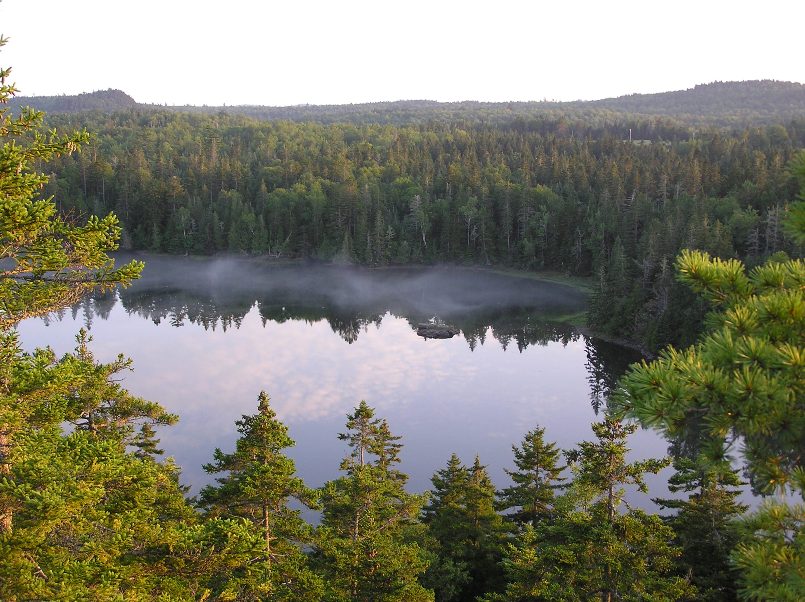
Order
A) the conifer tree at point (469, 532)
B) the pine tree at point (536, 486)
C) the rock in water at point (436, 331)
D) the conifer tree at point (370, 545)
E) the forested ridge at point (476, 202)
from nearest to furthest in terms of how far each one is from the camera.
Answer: the conifer tree at point (370, 545) → the conifer tree at point (469, 532) → the pine tree at point (536, 486) → the rock in water at point (436, 331) → the forested ridge at point (476, 202)

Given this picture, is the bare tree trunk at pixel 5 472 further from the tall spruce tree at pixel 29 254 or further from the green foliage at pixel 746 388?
the green foliage at pixel 746 388

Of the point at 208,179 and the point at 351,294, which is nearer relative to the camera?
the point at 351,294

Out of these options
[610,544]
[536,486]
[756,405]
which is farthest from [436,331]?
[756,405]

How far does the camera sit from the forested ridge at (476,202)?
83.4 meters

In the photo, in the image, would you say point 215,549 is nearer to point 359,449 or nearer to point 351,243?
point 359,449

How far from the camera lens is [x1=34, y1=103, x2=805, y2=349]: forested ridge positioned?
8344 cm

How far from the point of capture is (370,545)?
18391 millimetres

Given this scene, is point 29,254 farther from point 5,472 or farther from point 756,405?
point 756,405

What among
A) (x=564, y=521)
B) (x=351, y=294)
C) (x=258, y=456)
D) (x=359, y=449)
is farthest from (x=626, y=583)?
(x=351, y=294)

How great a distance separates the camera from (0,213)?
952 cm

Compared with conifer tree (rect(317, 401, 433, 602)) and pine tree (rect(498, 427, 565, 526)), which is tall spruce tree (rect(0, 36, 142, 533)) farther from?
pine tree (rect(498, 427, 565, 526))

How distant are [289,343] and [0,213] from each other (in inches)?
2607

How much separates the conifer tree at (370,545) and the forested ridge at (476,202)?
2056 inches

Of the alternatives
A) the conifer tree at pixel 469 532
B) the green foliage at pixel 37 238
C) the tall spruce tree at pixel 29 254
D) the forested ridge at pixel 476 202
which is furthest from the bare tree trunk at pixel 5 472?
the forested ridge at pixel 476 202
